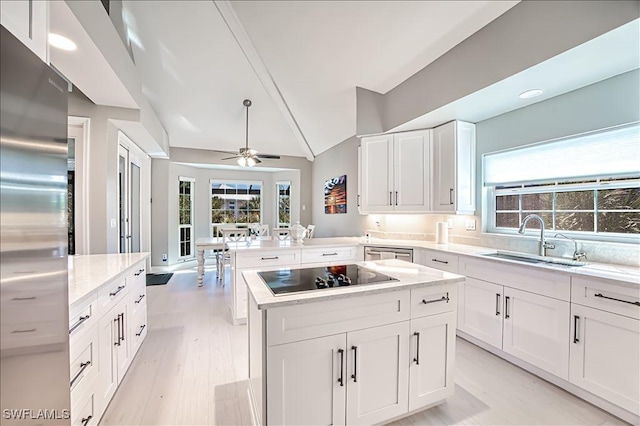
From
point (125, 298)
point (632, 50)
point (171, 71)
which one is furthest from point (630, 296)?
point (171, 71)

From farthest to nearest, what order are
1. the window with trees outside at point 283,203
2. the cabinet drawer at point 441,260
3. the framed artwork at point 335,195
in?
the window with trees outside at point 283,203 < the framed artwork at point 335,195 < the cabinet drawer at point 441,260

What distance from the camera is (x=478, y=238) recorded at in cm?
316

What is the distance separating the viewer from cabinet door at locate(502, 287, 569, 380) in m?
1.98

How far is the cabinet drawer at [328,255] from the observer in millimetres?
3340

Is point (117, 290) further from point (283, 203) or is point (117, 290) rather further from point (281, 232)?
point (283, 203)

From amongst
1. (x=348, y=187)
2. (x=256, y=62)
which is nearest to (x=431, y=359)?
(x=348, y=187)

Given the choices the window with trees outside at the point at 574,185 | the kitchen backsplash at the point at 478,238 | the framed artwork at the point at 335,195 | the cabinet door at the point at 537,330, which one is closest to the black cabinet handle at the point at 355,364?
the cabinet door at the point at 537,330

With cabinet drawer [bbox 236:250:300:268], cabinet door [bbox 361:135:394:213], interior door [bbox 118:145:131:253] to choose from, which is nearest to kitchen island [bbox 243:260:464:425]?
cabinet drawer [bbox 236:250:300:268]

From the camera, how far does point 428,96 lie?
287 centimetres

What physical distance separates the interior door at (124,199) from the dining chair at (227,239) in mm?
1419

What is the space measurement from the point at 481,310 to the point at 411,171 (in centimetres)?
171

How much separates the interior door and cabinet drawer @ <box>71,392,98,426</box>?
297 centimetres

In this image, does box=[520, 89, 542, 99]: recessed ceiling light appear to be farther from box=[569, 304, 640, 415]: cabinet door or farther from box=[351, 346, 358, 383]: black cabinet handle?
box=[351, 346, 358, 383]: black cabinet handle

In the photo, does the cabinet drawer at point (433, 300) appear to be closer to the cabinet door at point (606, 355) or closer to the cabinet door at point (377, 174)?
the cabinet door at point (606, 355)
